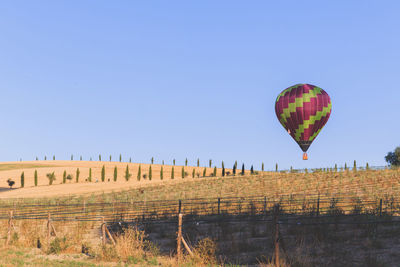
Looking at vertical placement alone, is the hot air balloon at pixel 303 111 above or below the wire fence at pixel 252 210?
above

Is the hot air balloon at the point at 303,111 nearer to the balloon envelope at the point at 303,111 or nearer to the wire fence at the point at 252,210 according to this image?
the balloon envelope at the point at 303,111

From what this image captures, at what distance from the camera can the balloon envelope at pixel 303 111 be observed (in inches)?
1373

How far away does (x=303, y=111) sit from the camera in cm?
3484


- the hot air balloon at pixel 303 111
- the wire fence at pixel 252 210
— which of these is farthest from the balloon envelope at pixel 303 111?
the wire fence at pixel 252 210

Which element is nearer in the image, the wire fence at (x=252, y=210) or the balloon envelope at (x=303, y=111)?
the wire fence at (x=252, y=210)

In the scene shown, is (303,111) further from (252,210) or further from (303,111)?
(252,210)

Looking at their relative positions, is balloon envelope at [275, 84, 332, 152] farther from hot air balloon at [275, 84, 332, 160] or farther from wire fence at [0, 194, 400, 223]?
wire fence at [0, 194, 400, 223]

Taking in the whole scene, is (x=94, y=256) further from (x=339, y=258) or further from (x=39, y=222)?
(x=39, y=222)

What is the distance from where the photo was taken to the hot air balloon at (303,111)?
34.9m

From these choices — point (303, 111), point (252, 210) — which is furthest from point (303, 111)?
point (252, 210)

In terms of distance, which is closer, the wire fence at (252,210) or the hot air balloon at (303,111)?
the wire fence at (252,210)

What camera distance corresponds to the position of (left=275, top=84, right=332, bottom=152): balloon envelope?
3488 centimetres

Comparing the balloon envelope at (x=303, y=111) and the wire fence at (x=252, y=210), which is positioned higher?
the balloon envelope at (x=303, y=111)

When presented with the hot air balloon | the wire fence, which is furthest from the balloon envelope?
the wire fence
